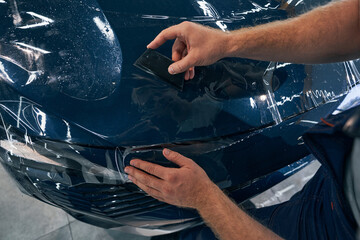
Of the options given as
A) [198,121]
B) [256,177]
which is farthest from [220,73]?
[256,177]

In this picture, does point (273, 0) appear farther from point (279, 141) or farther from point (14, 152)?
point (14, 152)

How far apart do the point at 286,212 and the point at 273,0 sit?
848mm

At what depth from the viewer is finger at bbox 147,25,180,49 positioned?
105cm

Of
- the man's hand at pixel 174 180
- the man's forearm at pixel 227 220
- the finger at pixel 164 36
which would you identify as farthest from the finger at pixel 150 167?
the finger at pixel 164 36

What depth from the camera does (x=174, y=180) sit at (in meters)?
0.93

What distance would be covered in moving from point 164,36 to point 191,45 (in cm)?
10

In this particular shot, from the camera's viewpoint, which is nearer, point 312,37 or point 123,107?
point 123,107

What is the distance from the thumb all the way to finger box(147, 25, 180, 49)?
91 mm

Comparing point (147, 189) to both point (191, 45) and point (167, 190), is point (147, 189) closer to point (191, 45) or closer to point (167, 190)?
point (167, 190)

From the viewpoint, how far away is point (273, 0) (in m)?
1.34

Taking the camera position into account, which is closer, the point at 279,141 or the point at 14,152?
the point at 14,152

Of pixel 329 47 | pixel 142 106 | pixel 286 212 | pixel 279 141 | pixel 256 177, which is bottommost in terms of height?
pixel 286 212

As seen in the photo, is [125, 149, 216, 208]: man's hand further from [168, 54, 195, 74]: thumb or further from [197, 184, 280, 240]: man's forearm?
[168, 54, 195, 74]: thumb

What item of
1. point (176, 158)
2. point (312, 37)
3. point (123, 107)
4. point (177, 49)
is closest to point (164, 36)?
point (177, 49)
